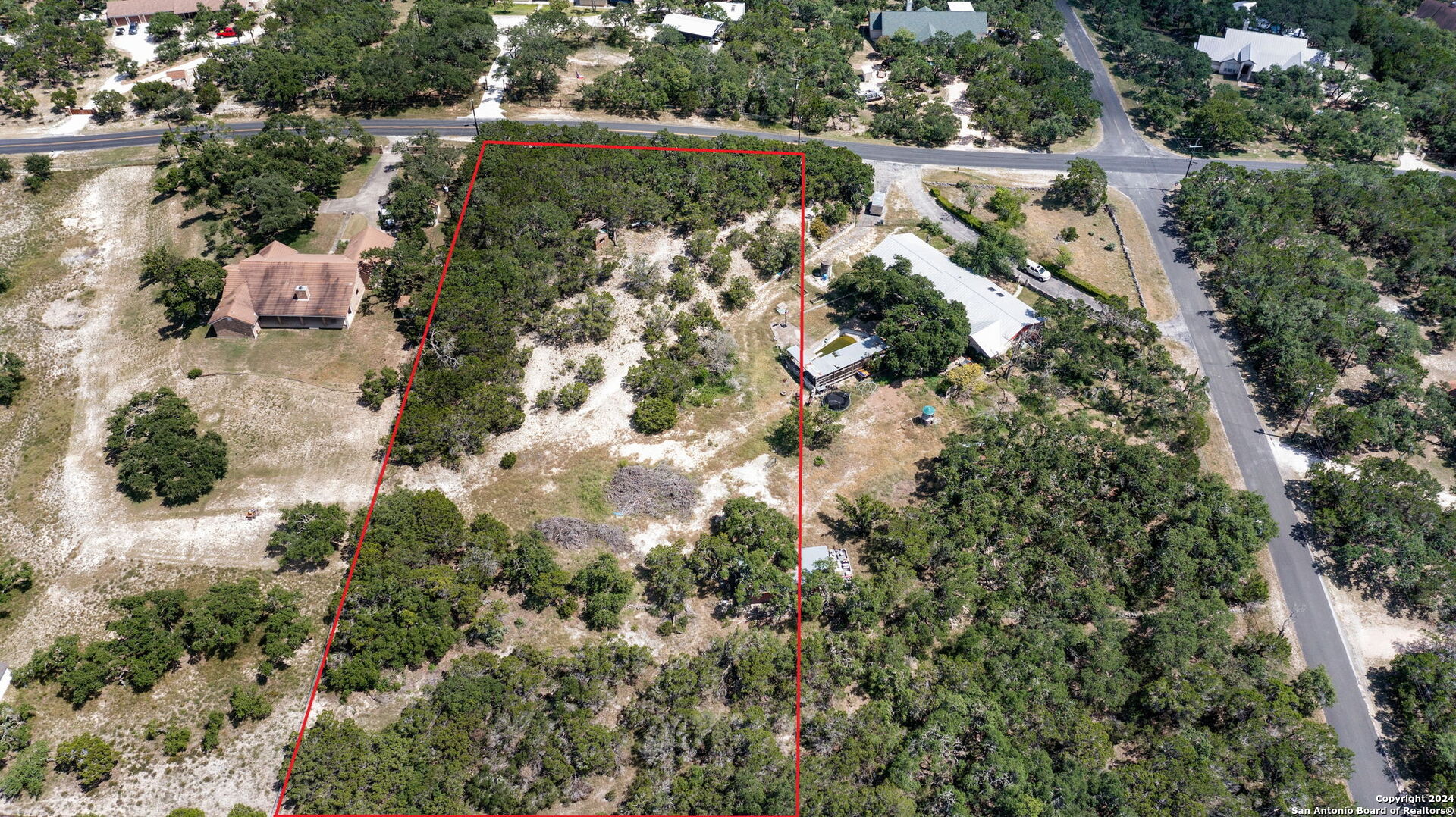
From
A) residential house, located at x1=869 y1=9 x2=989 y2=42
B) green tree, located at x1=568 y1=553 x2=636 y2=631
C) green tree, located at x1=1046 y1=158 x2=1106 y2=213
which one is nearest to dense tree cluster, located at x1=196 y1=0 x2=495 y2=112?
residential house, located at x1=869 y1=9 x2=989 y2=42

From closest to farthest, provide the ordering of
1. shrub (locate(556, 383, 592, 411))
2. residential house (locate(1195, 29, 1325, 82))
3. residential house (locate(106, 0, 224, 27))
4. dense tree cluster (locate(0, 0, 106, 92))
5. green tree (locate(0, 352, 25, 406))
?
1. green tree (locate(0, 352, 25, 406))
2. shrub (locate(556, 383, 592, 411))
3. dense tree cluster (locate(0, 0, 106, 92))
4. residential house (locate(1195, 29, 1325, 82))
5. residential house (locate(106, 0, 224, 27))

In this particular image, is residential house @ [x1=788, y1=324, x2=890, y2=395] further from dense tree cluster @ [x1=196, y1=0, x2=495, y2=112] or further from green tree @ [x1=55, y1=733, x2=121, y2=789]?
dense tree cluster @ [x1=196, y1=0, x2=495, y2=112]

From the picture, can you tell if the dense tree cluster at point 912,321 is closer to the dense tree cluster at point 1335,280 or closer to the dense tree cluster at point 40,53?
the dense tree cluster at point 1335,280

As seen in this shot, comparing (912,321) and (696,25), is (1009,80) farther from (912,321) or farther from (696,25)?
(912,321)

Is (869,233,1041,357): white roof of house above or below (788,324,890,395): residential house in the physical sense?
above

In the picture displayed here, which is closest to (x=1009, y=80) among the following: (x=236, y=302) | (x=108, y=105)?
(x=236, y=302)

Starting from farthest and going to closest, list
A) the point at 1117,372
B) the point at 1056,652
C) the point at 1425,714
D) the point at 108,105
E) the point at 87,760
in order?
the point at 108,105
the point at 1117,372
the point at 1056,652
the point at 1425,714
the point at 87,760
